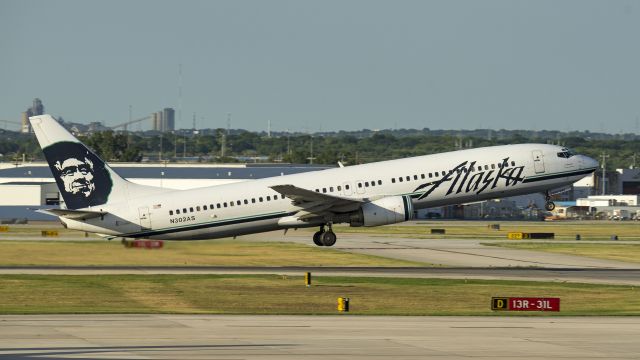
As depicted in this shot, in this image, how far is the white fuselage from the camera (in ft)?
214

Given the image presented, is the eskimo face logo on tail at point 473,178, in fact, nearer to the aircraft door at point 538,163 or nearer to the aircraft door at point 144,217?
the aircraft door at point 538,163

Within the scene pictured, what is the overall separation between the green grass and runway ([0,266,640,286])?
446 inches

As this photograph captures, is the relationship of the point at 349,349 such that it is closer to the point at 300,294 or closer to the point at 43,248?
the point at 300,294

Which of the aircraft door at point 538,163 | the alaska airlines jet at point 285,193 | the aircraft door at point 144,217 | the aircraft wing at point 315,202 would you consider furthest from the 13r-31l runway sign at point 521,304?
the aircraft door at point 144,217

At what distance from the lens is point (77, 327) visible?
1549 inches

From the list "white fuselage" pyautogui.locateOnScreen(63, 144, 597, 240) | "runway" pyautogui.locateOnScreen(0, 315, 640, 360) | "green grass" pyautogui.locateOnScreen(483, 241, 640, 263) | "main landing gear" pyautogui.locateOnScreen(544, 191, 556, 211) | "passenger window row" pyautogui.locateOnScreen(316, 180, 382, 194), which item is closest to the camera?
"runway" pyautogui.locateOnScreen(0, 315, 640, 360)

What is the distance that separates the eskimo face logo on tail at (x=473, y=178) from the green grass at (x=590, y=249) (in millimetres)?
13392

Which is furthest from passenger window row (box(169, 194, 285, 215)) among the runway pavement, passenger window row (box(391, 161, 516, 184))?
the runway pavement

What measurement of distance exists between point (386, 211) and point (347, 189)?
9.20ft

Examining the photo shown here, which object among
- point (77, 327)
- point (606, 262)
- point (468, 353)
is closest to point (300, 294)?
point (77, 327)

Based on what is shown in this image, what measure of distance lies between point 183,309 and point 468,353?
53.3 ft

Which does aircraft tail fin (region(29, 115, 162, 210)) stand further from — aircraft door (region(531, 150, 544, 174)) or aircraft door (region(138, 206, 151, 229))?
aircraft door (region(531, 150, 544, 174))

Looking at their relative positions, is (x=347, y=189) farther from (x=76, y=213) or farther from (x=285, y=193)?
(x=76, y=213)

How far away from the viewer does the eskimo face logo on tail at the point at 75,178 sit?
64562mm
